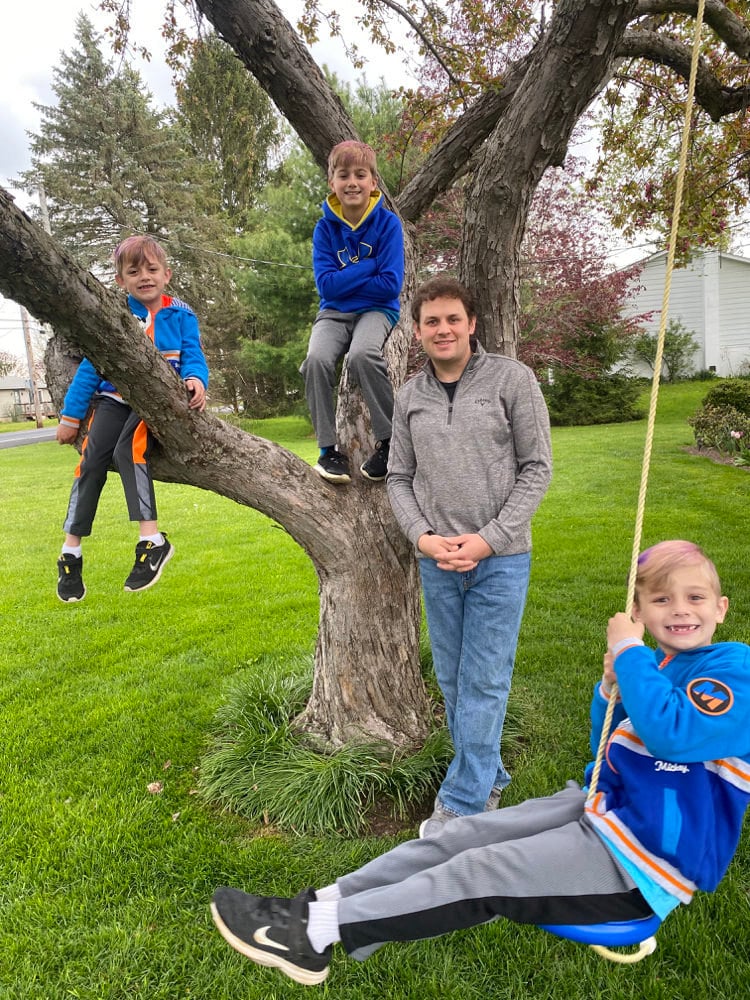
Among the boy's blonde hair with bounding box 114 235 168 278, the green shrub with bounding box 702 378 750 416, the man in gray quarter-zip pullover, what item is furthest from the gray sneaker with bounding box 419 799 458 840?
the green shrub with bounding box 702 378 750 416

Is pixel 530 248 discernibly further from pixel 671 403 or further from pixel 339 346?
pixel 339 346

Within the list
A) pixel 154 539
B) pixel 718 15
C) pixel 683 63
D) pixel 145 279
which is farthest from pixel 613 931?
pixel 718 15

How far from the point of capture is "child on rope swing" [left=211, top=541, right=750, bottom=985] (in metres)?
1.63

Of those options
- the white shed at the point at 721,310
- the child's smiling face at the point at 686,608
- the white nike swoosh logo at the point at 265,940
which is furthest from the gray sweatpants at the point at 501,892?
the white shed at the point at 721,310

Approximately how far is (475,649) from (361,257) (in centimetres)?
187

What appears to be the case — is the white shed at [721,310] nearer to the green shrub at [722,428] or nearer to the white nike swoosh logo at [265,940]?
the green shrub at [722,428]

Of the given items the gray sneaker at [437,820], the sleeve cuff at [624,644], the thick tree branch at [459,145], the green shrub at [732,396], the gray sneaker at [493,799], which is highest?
the thick tree branch at [459,145]

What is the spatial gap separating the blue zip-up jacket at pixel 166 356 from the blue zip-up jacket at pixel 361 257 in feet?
2.12

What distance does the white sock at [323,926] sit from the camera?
1788 millimetres

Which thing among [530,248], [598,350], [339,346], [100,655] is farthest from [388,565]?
[598,350]

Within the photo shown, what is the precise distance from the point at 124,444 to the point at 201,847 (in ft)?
6.16

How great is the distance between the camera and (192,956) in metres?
2.41

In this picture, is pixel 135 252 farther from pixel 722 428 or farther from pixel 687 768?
pixel 722 428

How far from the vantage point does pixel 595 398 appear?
19141mm
